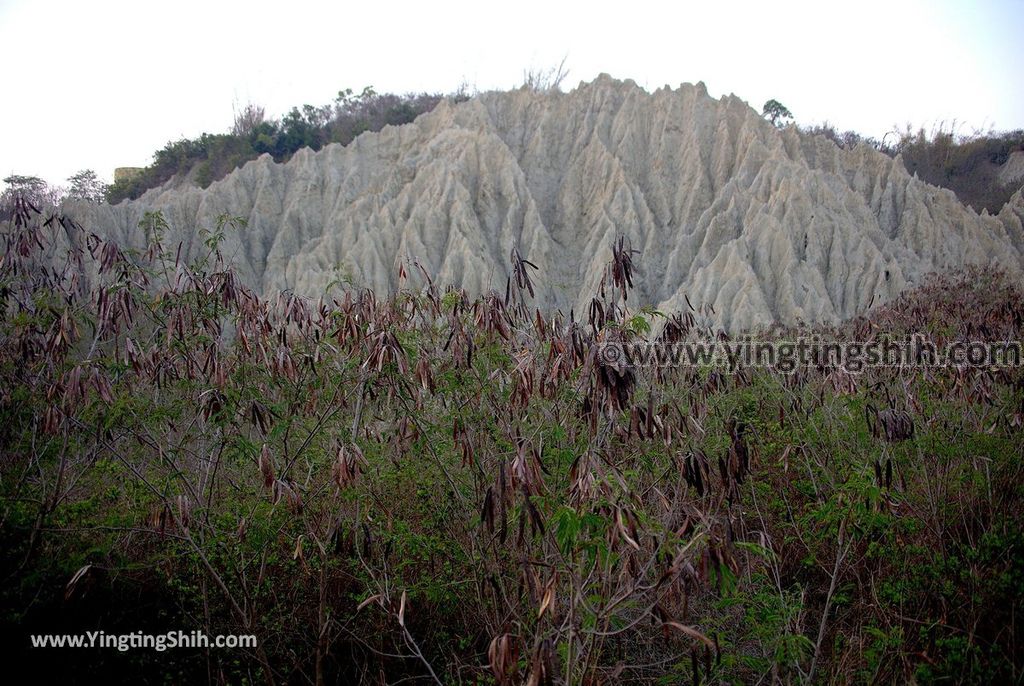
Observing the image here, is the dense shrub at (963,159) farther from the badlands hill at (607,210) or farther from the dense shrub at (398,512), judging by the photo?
the dense shrub at (398,512)

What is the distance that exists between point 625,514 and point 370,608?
3.21 meters

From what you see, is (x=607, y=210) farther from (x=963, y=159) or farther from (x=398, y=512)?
(x=963, y=159)

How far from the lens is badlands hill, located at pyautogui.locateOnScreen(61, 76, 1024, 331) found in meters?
22.2

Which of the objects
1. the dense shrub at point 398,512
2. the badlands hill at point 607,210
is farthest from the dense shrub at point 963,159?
the dense shrub at point 398,512

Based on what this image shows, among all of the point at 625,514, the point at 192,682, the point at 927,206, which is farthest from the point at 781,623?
the point at 927,206

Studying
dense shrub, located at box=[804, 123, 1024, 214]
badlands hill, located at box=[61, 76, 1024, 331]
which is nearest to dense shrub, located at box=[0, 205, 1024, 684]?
badlands hill, located at box=[61, 76, 1024, 331]

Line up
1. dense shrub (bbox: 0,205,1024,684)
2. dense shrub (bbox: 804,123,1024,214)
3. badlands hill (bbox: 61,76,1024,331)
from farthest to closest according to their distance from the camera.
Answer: dense shrub (bbox: 804,123,1024,214) < badlands hill (bbox: 61,76,1024,331) < dense shrub (bbox: 0,205,1024,684)

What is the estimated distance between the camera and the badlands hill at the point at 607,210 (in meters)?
22.2

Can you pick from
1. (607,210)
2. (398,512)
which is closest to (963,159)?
(607,210)

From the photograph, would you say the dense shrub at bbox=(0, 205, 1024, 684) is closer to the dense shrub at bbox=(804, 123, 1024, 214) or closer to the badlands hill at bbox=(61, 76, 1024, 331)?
the badlands hill at bbox=(61, 76, 1024, 331)

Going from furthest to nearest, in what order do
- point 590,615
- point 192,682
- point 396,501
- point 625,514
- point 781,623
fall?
point 396,501, point 192,682, point 781,623, point 590,615, point 625,514

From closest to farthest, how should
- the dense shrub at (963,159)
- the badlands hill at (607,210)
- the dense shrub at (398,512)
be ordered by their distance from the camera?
1. the dense shrub at (398,512)
2. the badlands hill at (607,210)
3. the dense shrub at (963,159)

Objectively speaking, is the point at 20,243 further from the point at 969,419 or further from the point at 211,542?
the point at 969,419

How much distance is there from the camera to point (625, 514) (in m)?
2.61
